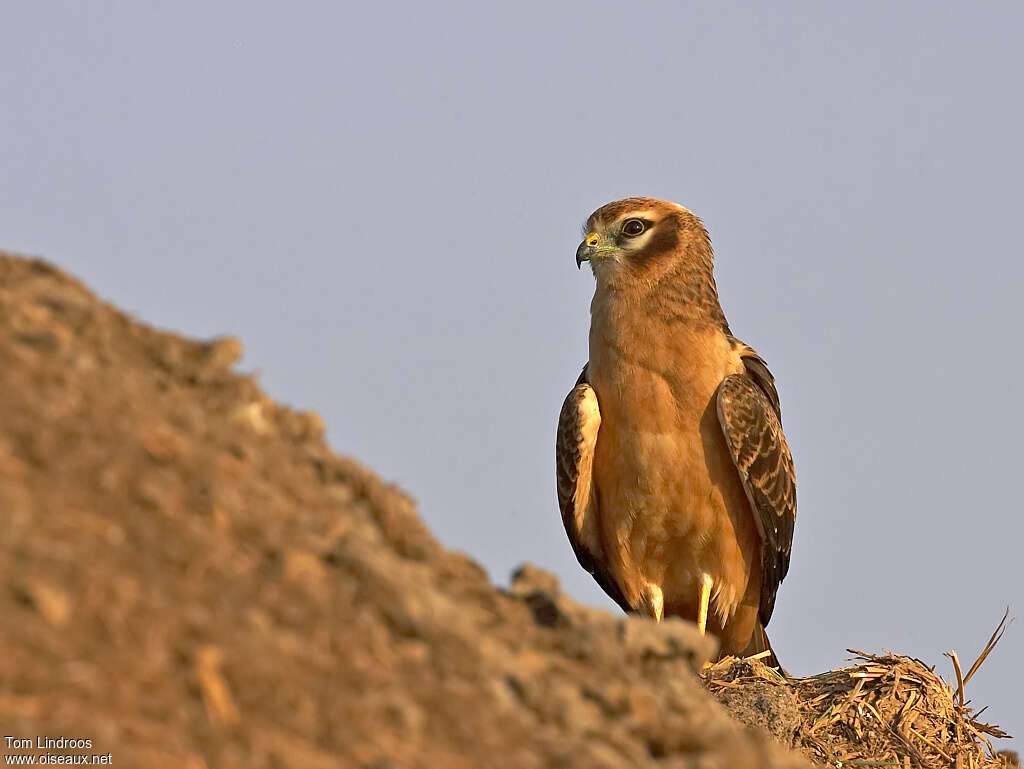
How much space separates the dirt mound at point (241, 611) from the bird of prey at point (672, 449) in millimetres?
4867

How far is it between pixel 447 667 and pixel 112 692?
0.98 meters

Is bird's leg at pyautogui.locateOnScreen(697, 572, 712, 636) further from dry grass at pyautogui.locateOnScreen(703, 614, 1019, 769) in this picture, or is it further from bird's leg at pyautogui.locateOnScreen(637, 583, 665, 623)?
dry grass at pyautogui.locateOnScreen(703, 614, 1019, 769)

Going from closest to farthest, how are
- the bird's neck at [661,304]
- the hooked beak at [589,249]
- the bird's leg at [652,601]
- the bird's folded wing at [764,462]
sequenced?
the bird's folded wing at [764,462] < the bird's neck at [661,304] < the bird's leg at [652,601] < the hooked beak at [589,249]

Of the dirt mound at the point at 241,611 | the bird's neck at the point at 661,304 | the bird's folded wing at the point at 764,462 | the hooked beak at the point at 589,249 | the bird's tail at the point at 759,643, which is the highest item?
the hooked beak at the point at 589,249

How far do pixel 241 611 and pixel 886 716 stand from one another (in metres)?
5.40

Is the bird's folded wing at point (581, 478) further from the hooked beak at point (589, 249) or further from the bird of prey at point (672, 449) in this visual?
the hooked beak at point (589, 249)

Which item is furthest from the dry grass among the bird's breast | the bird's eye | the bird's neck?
the bird's eye

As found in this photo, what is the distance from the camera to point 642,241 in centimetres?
1083

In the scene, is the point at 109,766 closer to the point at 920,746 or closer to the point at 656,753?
the point at 656,753

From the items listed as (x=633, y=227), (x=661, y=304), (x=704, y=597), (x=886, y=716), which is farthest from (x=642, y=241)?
(x=886, y=716)

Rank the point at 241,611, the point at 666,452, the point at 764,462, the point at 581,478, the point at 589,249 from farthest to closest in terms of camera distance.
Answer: the point at 589,249 → the point at 581,478 → the point at 764,462 → the point at 666,452 → the point at 241,611

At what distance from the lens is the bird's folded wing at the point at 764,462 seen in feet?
32.5

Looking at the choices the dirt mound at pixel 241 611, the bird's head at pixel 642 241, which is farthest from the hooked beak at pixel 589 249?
the dirt mound at pixel 241 611

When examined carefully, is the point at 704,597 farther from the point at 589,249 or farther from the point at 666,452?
the point at 589,249
